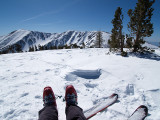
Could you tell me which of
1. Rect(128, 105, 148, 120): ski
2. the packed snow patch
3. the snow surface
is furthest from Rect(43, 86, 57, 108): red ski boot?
Rect(128, 105, 148, 120): ski

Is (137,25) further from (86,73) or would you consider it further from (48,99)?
(48,99)

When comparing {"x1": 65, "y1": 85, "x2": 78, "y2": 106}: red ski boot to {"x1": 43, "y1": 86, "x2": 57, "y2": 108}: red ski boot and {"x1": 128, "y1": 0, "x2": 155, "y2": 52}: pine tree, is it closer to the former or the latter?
{"x1": 43, "y1": 86, "x2": 57, "y2": 108}: red ski boot

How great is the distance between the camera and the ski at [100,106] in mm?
2381

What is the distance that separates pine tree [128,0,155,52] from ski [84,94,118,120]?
853 centimetres

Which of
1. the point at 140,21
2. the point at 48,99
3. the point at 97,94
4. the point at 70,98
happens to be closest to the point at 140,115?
the point at 97,94

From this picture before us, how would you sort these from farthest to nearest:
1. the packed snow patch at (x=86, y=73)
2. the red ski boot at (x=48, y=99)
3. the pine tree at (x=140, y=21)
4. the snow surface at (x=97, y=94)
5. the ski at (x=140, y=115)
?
1. the pine tree at (x=140, y=21)
2. the packed snow patch at (x=86, y=73)
3. the red ski boot at (x=48, y=99)
4. the snow surface at (x=97, y=94)
5. the ski at (x=140, y=115)

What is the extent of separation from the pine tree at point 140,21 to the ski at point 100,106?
853cm

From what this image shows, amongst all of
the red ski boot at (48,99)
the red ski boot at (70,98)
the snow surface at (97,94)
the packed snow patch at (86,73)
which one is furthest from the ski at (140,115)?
the packed snow patch at (86,73)

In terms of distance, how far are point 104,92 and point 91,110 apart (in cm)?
102

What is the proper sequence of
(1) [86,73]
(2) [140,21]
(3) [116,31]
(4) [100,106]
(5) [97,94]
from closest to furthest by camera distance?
1. (4) [100,106]
2. (5) [97,94]
3. (1) [86,73]
4. (2) [140,21]
5. (3) [116,31]

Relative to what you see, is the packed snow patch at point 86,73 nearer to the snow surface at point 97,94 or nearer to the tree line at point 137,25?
the snow surface at point 97,94

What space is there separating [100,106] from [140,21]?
937 cm

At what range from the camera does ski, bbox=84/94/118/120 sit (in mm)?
2381

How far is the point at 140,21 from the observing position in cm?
820
